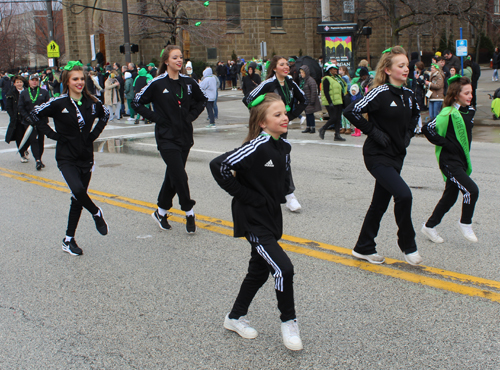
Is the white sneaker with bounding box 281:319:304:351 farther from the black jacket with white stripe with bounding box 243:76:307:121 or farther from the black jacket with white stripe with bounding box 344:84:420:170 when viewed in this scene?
the black jacket with white stripe with bounding box 243:76:307:121

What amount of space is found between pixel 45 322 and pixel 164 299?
3.02 feet

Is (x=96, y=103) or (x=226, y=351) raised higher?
(x=96, y=103)

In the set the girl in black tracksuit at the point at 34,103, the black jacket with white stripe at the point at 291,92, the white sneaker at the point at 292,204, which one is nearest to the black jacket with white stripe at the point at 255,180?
the black jacket with white stripe at the point at 291,92

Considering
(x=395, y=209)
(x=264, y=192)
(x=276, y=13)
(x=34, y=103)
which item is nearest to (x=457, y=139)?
(x=395, y=209)

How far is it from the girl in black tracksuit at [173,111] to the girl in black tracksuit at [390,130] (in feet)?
6.87

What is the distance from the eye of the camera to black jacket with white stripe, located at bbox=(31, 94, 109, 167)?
557 cm

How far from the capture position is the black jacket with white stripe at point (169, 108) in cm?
602

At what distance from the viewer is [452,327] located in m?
3.77

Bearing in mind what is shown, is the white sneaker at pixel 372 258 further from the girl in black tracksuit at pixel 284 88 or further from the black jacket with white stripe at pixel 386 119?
the girl in black tracksuit at pixel 284 88

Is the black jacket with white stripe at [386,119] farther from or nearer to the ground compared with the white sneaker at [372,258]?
farther from the ground

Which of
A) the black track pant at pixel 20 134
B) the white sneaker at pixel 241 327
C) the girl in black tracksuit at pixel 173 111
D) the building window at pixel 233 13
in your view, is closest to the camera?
A: the white sneaker at pixel 241 327

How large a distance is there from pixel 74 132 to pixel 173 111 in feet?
3.56

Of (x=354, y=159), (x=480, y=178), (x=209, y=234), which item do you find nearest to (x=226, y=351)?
(x=209, y=234)

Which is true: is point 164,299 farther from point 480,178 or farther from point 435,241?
point 480,178
